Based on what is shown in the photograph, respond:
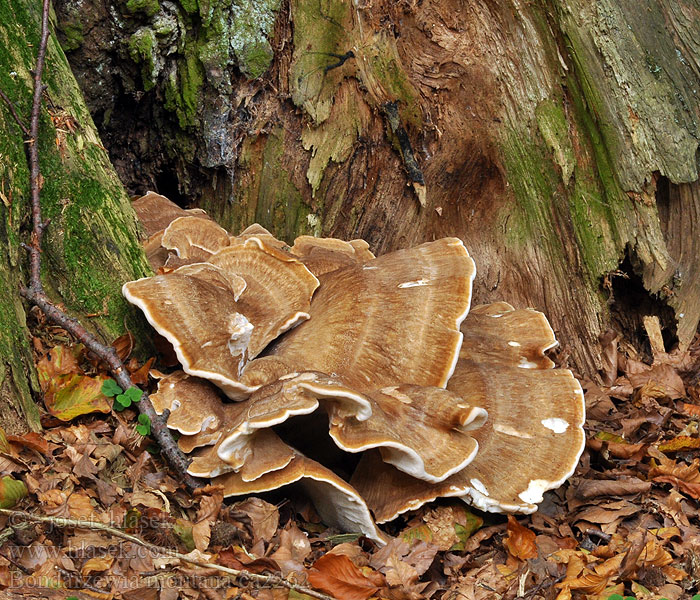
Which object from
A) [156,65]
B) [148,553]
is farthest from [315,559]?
[156,65]

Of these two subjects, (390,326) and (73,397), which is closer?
(73,397)

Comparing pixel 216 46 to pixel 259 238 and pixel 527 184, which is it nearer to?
pixel 259 238

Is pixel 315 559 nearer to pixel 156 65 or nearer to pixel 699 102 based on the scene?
pixel 156 65

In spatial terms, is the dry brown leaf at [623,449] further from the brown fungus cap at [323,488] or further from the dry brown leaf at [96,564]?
the dry brown leaf at [96,564]

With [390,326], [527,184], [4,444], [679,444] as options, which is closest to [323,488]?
[390,326]

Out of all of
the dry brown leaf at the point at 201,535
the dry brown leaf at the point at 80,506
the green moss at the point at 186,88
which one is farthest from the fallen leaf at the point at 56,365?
the green moss at the point at 186,88

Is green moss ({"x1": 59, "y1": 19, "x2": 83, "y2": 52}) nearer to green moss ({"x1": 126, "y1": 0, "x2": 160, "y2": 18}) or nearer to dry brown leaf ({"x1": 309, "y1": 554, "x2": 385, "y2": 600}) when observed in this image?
green moss ({"x1": 126, "y1": 0, "x2": 160, "y2": 18})
